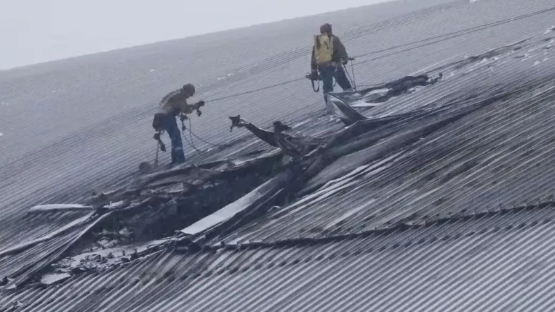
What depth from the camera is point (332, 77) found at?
1892 cm

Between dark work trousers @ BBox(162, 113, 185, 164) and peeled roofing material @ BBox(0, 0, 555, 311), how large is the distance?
281 millimetres

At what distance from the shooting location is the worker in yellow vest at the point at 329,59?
18484 mm

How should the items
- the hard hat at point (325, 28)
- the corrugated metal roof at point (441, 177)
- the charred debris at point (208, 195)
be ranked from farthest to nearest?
the hard hat at point (325, 28)
the charred debris at point (208, 195)
the corrugated metal roof at point (441, 177)

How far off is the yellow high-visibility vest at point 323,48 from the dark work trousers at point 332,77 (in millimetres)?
130

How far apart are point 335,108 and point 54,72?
54.3 feet

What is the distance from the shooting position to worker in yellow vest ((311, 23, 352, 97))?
1848 centimetres

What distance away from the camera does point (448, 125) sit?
15.3 metres

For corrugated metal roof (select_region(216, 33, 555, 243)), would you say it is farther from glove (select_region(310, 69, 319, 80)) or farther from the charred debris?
glove (select_region(310, 69, 319, 80))

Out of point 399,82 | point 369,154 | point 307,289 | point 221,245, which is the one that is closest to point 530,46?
point 399,82

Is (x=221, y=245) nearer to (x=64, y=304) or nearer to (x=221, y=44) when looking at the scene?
(x=64, y=304)

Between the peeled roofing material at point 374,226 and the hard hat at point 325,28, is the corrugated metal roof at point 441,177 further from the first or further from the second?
the hard hat at point 325,28

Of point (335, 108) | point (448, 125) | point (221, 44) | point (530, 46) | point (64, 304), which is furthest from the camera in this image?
point (221, 44)

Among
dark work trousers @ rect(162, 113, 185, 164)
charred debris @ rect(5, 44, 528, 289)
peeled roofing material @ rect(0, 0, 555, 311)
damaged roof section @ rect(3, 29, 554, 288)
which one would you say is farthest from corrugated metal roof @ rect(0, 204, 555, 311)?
dark work trousers @ rect(162, 113, 185, 164)

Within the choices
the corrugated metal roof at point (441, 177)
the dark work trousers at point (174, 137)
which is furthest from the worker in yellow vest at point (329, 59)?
the corrugated metal roof at point (441, 177)
